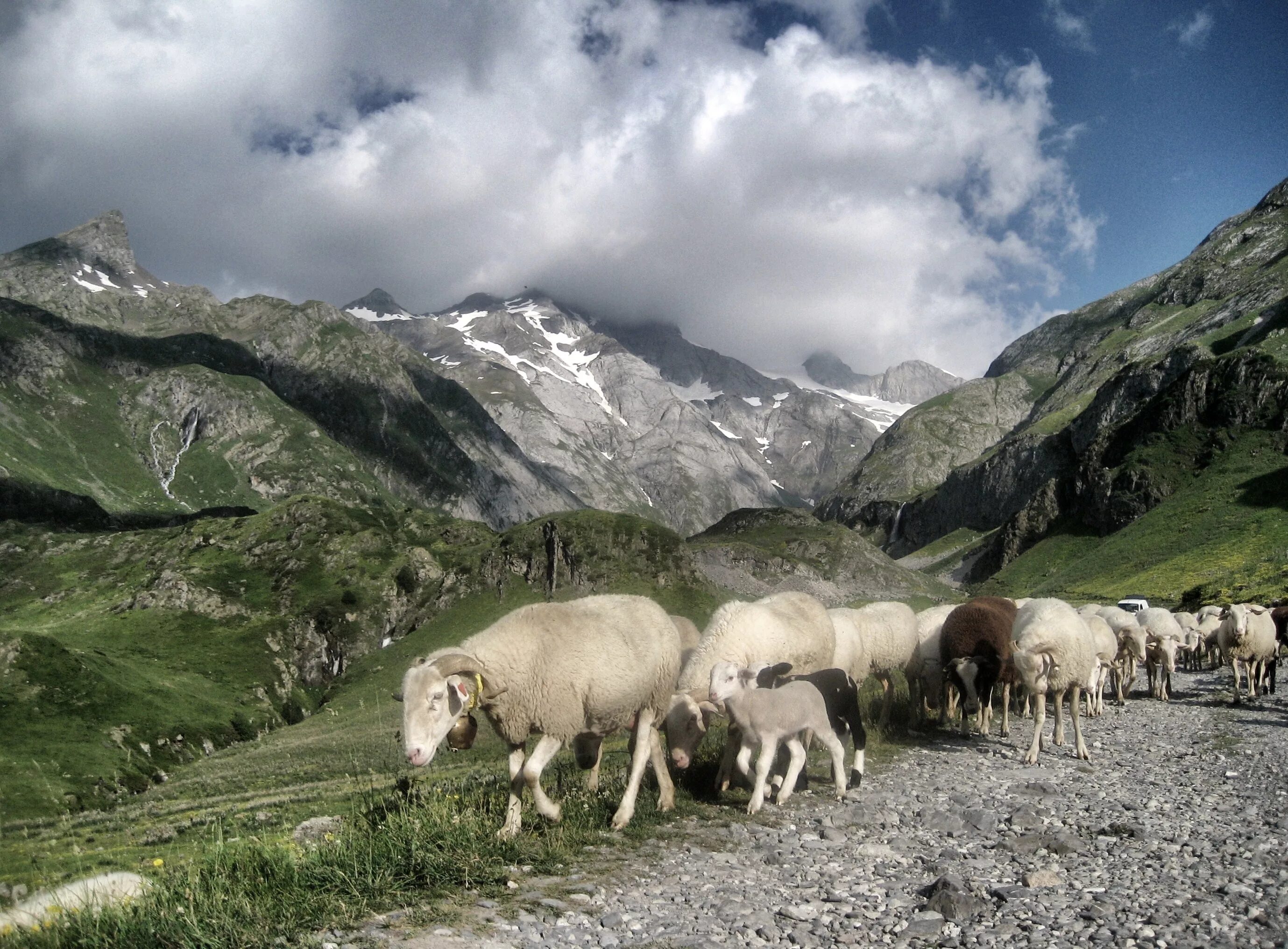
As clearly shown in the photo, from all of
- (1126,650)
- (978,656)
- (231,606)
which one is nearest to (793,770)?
(978,656)

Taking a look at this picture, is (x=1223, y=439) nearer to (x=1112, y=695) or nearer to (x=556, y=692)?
(x=1112, y=695)

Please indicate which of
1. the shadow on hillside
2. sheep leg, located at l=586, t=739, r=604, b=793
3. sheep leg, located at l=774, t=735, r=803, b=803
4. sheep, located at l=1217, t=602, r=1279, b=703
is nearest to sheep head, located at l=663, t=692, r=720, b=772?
sheep leg, located at l=586, t=739, r=604, b=793

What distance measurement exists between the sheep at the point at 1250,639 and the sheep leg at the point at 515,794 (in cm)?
3125

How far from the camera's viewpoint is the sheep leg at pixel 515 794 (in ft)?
37.0

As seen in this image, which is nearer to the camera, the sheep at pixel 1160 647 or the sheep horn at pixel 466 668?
the sheep horn at pixel 466 668

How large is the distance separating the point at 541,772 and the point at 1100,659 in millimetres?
24838

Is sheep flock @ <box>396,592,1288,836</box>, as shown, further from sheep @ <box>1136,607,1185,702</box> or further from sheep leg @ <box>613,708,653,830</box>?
sheep @ <box>1136,607,1185,702</box>

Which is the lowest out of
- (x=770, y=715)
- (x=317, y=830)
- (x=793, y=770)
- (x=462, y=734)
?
(x=317, y=830)

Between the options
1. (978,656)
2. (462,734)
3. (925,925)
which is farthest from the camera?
(978,656)

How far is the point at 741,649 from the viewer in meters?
16.8

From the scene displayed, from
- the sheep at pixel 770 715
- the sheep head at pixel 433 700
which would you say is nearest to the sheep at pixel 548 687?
the sheep head at pixel 433 700

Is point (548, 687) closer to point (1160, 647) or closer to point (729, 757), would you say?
point (729, 757)

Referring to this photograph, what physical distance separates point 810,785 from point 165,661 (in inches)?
3806

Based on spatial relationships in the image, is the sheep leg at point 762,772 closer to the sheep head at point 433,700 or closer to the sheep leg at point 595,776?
the sheep leg at point 595,776
